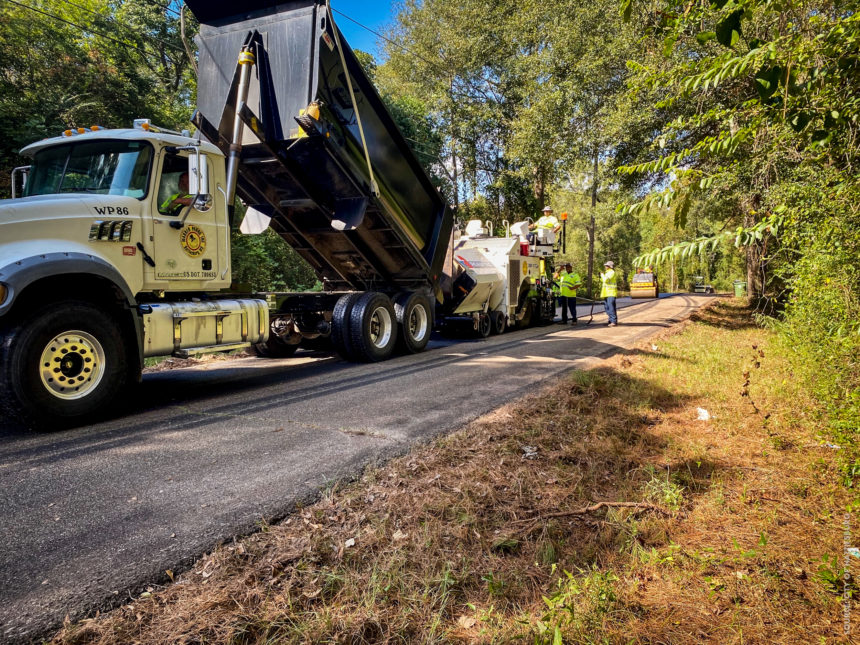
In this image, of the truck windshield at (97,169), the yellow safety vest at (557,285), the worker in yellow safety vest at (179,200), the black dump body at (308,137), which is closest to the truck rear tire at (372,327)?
the black dump body at (308,137)

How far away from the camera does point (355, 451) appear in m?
3.83

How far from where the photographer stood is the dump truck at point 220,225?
14.7ft

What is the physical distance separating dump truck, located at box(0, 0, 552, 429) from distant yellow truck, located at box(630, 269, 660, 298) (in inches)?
1131

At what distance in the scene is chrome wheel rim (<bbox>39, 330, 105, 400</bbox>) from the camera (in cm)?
441

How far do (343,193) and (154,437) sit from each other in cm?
436

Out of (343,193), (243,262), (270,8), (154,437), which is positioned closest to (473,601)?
(154,437)

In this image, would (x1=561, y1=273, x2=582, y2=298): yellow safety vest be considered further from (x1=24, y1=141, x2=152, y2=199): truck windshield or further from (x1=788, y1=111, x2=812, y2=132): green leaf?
(x1=788, y1=111, x2=812, y2=132): green leaf

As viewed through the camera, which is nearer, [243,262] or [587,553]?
[587,553]

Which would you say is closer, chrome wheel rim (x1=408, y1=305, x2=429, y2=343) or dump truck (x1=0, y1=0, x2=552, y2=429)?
dump truck (x1=0, y1=0, x2=552, y2=429)

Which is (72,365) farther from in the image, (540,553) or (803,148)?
(803,148)

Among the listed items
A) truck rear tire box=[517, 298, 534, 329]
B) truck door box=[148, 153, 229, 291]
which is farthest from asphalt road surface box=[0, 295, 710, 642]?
truck rear tire box=[517, 298, 534, 329]

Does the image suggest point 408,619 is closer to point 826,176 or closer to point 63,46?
point 826,176

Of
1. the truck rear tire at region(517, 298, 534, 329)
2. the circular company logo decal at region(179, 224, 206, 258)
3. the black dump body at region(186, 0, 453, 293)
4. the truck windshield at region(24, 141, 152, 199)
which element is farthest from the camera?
the truck rear tire at region(517, 298, 534, 329)

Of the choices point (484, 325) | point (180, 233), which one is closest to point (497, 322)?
point (484, 325)
